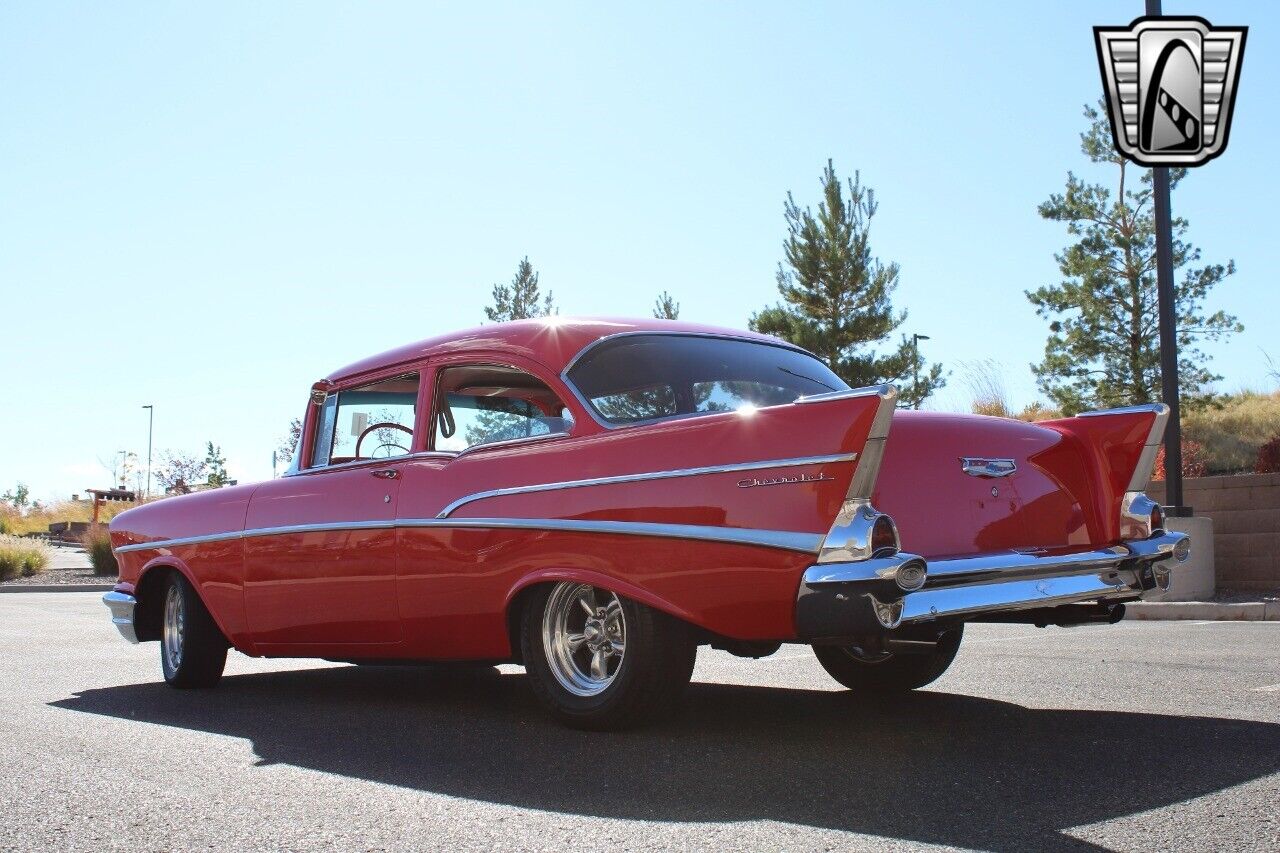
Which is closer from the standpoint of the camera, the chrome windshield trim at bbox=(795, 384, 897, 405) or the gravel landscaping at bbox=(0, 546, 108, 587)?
the chrome windshield trim at bbox=(795, 384, 897, 405)

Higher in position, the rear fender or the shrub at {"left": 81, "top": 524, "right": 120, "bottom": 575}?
the rear fender

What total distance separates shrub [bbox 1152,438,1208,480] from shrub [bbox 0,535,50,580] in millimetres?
20215

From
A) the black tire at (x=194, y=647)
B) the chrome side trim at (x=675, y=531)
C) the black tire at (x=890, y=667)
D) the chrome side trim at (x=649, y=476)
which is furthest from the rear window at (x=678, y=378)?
the black tire at (x=194, y=647)

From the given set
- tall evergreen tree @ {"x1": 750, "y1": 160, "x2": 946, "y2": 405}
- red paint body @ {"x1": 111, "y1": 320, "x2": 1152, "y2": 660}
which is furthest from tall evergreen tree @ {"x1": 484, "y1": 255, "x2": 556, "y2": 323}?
red paint body @ {"x1": 111, "y1": 320, "x2": 1152, "y2": 660}

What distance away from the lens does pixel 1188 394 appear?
23.8 m

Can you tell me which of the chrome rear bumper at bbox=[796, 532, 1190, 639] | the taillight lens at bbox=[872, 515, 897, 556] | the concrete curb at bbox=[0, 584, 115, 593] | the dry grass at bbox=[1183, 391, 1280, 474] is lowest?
the concrete curb at bbox=[0, 584, 115, 593]

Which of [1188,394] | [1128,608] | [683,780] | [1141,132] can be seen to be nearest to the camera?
[683,780]

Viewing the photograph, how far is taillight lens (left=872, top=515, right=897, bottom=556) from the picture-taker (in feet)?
13.7

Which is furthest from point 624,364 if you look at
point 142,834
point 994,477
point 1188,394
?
point 1188,394

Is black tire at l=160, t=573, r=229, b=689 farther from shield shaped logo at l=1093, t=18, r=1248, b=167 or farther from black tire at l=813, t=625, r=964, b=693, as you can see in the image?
shield shaped logo at l=1093, t=18, r=1248, b=167

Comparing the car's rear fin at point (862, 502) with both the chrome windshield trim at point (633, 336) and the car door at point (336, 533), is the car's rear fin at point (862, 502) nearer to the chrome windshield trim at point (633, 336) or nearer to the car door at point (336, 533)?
the chrome windshield trim at point (633, 336)

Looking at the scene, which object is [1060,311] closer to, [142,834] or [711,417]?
[711,417]

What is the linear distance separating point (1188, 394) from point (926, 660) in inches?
781

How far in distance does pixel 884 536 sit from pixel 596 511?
1.13m
